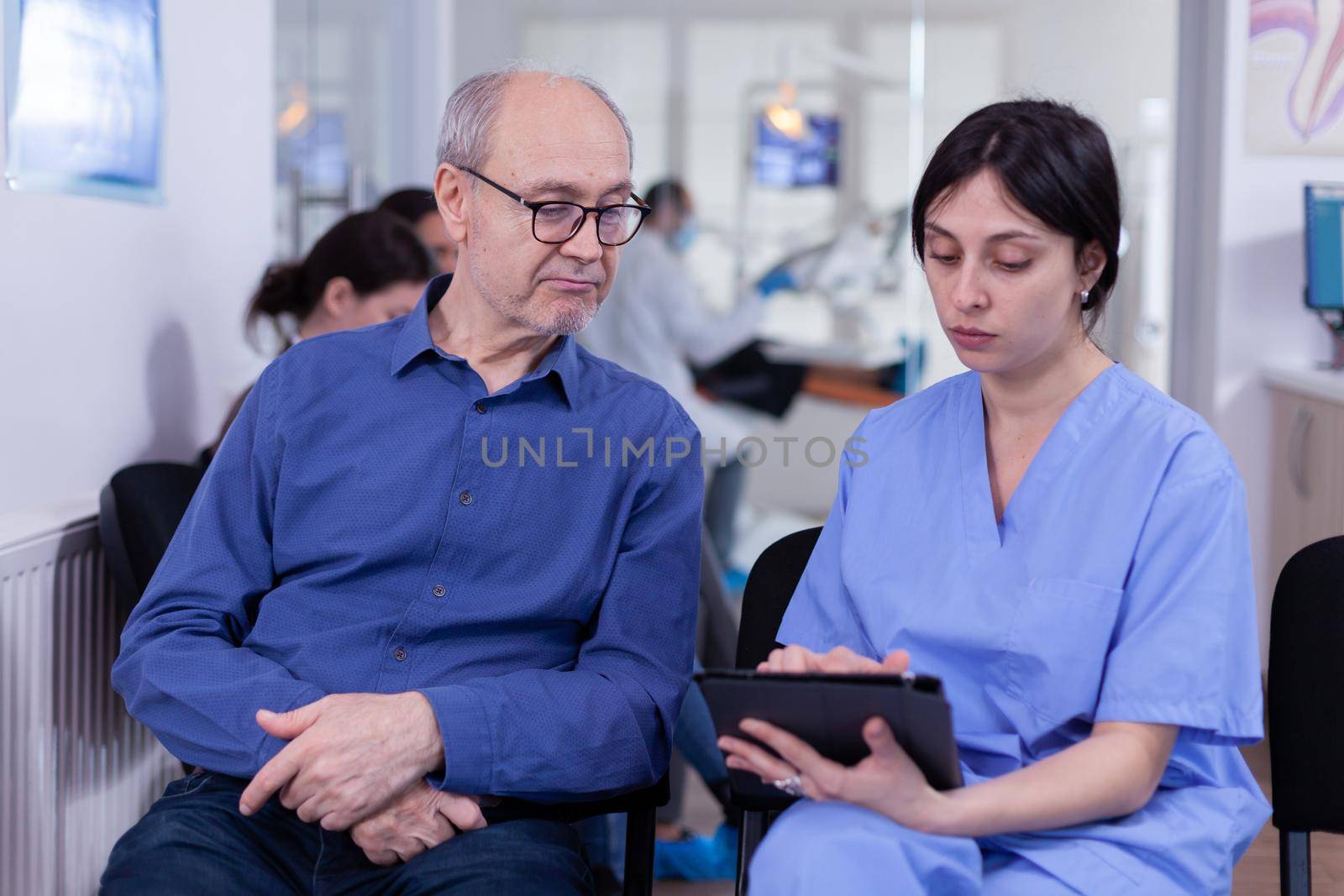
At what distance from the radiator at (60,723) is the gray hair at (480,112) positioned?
0.75 metres

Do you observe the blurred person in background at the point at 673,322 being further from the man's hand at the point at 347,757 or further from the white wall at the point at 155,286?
the man's hand at the point at 347,757

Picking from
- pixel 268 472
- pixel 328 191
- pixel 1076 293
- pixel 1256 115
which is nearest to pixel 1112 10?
pixel 1256 115

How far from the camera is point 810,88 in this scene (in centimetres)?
429

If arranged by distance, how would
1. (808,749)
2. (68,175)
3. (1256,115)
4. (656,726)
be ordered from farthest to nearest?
(1256,115)
(68,175)
(656,726)
(808,749)

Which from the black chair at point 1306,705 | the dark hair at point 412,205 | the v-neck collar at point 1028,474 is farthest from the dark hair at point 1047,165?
the dark hair at point 412,205

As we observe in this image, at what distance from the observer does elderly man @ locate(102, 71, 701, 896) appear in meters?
1.41

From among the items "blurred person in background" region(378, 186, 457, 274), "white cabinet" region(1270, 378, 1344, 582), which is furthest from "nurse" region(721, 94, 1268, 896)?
"white cabinet" region(1270, 378, 1344, 582)

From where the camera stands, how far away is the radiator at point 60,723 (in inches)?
66.7

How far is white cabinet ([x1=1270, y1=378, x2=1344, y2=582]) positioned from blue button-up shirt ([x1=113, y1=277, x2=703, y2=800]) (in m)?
2.33

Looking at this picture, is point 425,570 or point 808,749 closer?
point 808,749

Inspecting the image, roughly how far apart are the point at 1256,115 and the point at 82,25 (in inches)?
127

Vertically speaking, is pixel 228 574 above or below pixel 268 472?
below

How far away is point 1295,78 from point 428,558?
10.9 ft

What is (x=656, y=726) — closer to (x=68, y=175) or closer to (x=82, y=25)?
(x=68, y=175)
